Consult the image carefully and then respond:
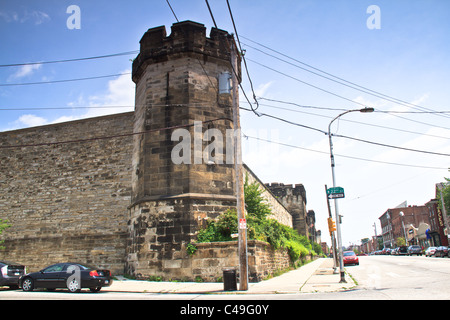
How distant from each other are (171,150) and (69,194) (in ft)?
27.7

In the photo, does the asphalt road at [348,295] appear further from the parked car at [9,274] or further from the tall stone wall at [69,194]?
the tall stone wall at [69,194]

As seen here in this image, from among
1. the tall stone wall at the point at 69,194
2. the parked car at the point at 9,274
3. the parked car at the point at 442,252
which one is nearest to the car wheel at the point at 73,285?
the parked car at the point at 9,274

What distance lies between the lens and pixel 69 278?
39.3ft

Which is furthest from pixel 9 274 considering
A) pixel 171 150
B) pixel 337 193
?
pixel 337 193

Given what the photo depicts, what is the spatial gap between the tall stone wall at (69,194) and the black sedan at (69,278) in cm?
559

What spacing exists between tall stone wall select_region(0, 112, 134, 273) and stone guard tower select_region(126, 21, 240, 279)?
2.60 metres

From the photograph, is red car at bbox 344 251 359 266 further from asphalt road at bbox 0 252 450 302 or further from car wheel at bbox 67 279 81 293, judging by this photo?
car wheel at bbox 67 279 81 293

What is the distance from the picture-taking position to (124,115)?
20828mm

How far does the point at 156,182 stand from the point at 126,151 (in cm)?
528

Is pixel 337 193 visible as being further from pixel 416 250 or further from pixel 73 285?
pixel 416 250

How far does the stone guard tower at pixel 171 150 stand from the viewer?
14.7m

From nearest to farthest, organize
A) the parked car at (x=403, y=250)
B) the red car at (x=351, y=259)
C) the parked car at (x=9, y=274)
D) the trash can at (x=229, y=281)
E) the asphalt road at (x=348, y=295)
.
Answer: the asphalt road at (x=348, y=295) < the trash can at (x=229, y=281) < the parked car at (x=9, y=274) < the red car at (x=351, y=259) < the parked car at (x=403, y=250)

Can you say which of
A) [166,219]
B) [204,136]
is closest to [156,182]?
[166,219]

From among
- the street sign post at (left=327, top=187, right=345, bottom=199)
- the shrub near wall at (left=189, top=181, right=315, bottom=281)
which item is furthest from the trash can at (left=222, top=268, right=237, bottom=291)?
the street sign post at (left=327, top=187, right=345, bottom=199)
